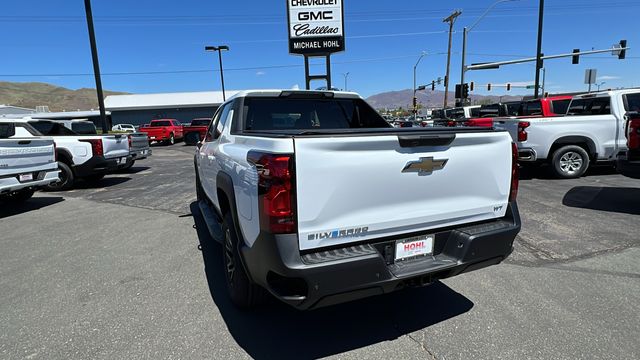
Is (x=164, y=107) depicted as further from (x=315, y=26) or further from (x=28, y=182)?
(x=28, y=182)

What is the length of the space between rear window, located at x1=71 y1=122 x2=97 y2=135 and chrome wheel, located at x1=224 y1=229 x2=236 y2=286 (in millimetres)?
10376

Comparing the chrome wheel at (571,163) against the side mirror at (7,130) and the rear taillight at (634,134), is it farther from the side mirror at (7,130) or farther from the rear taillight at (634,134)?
the side mirror at (7,130)

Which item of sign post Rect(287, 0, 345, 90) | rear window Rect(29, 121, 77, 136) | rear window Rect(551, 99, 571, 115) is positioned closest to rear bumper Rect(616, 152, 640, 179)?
rear window Rect(551, 99, 571, 115)

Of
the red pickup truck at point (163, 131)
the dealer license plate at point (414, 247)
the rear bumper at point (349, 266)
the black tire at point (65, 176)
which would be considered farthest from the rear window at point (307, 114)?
the red pickup truck at point (163, 131)

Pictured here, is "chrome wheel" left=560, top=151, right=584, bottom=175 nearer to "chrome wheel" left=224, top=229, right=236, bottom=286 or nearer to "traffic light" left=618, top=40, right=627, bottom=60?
"chrome wheel" left=224, top=229, right=236, bottom=286

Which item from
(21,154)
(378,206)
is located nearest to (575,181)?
(378,206)

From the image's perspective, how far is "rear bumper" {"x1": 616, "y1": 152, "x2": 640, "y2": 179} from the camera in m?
6.07

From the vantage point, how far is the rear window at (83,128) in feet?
37.7

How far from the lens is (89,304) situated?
136 inches

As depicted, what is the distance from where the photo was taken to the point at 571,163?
9.23 metres

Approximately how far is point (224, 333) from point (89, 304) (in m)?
1.48

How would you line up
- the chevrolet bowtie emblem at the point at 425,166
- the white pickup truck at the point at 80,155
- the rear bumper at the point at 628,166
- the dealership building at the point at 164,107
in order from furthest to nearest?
the dealership building at the point at 164,107 < the white pickup truck at the point at 80,155 < the rear bumper at the point at 628,166 < the chevrolet bowtie emblem at the point at 425,166

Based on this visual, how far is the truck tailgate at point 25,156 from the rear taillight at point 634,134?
34.1 ft

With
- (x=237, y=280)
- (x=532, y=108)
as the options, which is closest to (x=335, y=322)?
(x=237, y=280)
